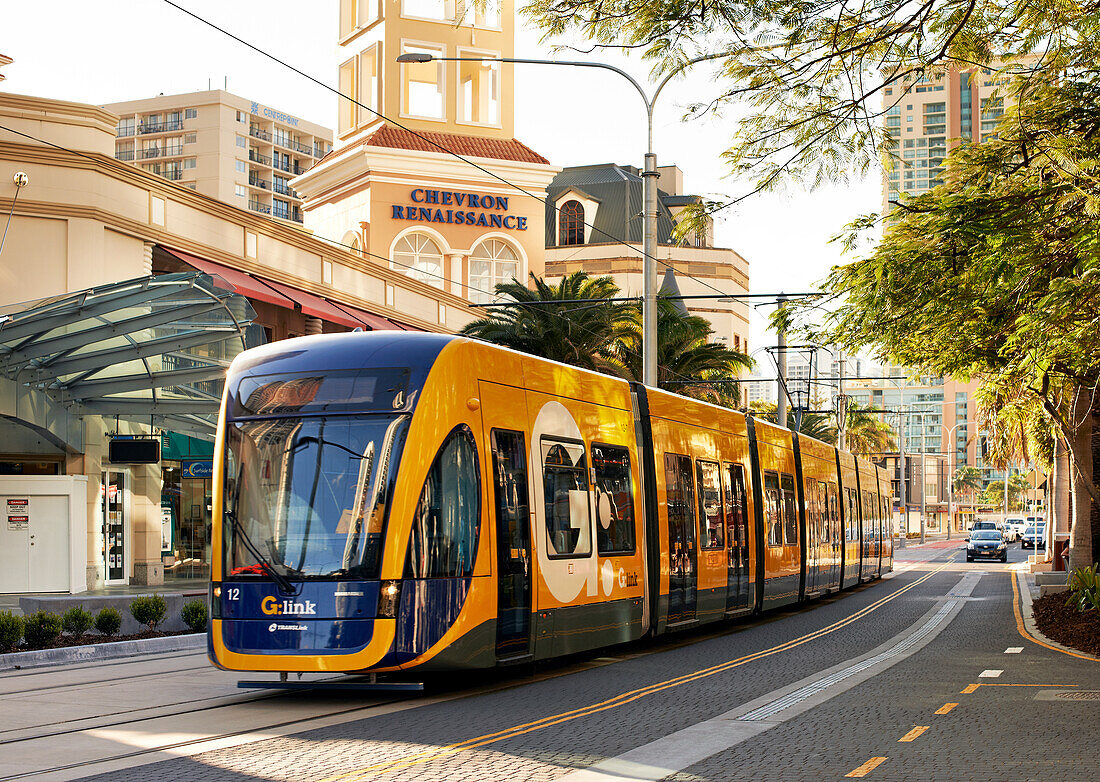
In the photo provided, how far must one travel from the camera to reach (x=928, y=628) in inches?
822

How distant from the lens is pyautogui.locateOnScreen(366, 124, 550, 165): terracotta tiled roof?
47.2m

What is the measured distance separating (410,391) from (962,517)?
173233 mm

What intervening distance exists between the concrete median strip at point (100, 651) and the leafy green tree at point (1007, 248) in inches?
359

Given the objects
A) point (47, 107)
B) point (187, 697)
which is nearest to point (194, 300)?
point (47, 107)

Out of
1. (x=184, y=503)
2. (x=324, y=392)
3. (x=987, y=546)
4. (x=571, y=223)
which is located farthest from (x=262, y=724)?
(x=571, y=223)

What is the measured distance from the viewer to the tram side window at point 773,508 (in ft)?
73.1

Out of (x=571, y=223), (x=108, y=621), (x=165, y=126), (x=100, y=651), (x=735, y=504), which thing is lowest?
(x=100, y=651)

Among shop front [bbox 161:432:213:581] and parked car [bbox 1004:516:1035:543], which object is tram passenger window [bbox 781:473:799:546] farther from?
parked car [bbox 1004:516:1035:543]

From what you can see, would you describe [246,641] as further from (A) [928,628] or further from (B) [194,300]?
(A) [928,628]

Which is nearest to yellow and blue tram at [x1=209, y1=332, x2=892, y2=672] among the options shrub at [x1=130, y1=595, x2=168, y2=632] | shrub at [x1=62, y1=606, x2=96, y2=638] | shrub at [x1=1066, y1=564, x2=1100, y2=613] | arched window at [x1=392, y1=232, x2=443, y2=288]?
shrub at [x1=62, y1=606, x2=96, y2=638]

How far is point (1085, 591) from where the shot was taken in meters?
20.3

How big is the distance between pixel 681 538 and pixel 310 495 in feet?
23.2

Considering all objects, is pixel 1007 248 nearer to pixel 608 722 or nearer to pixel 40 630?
pixel 608 722

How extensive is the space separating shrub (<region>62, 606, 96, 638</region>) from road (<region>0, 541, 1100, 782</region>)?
4.06ft
